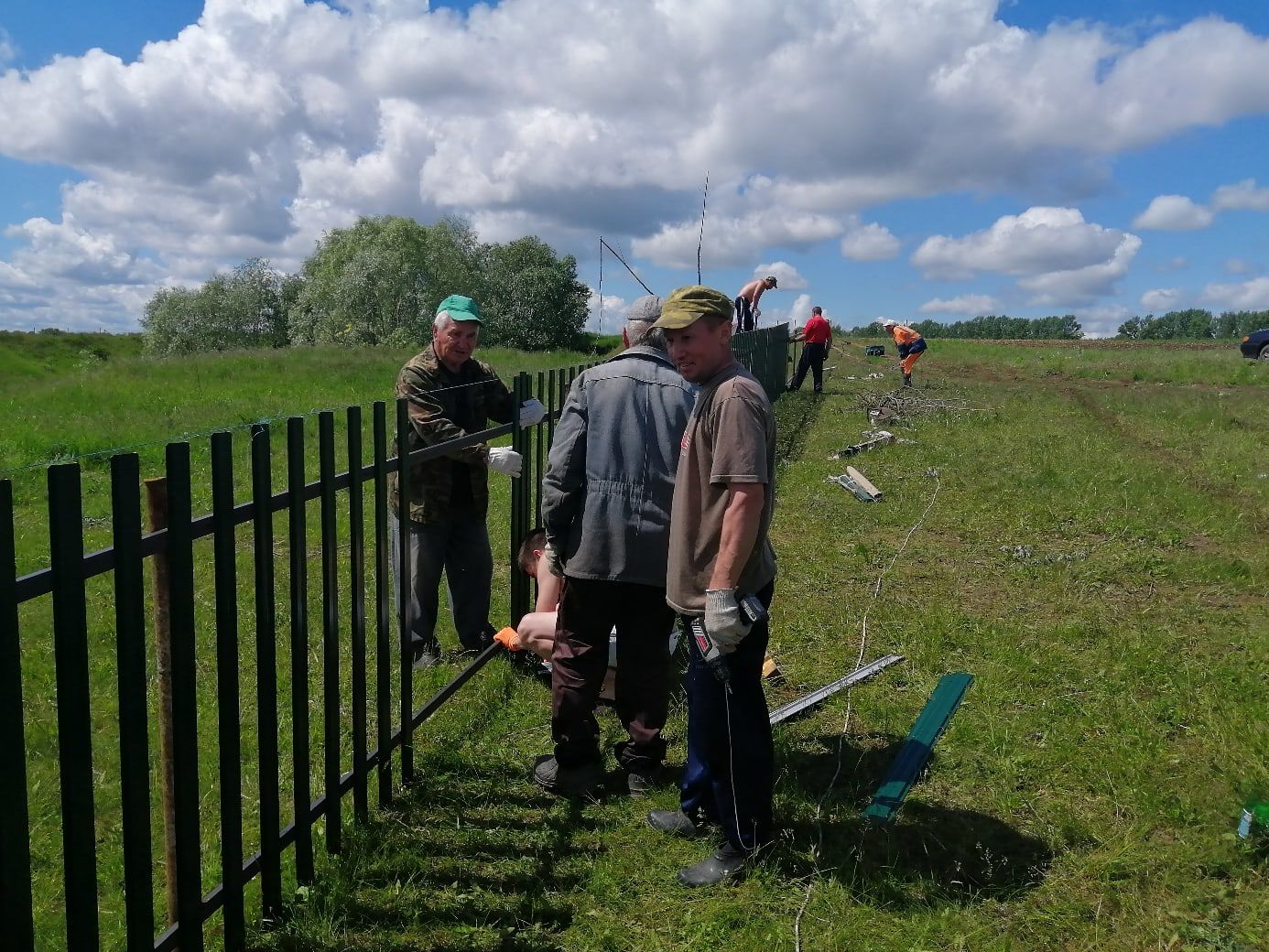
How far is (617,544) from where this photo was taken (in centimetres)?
346

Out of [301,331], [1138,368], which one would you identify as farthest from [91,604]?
[301,331]

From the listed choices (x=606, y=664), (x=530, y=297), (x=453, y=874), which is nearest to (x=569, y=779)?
(x=606, y=664)

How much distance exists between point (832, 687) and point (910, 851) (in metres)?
1.36

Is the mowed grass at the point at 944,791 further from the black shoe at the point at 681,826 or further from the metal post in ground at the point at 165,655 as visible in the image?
the metal post in ground at the point at 165,655

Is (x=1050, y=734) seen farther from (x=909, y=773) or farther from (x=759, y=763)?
(x=759, y=763)

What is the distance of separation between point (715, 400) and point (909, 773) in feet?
6.37

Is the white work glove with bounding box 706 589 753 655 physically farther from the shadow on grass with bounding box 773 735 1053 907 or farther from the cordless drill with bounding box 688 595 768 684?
the shadow on grass with bounding box 773 735 1053 907

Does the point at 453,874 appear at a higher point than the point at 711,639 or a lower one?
lower

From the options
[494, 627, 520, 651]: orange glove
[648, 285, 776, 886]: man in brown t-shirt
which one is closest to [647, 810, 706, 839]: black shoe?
[648, 285, 776, 886]: man in brown t-shirt

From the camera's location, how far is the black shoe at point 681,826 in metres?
3.38

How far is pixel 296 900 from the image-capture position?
2.95 m

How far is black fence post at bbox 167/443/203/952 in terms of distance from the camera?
90.5 inches

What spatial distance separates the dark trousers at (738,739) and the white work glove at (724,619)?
14 centimetres

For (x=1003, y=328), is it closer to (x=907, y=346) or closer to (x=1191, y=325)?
(x=1191, y=325)
